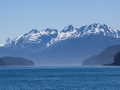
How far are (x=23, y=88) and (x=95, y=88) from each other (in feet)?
59.6

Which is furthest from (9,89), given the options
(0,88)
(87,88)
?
(87,88)

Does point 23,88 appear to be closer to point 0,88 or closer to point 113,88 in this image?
point 0,88

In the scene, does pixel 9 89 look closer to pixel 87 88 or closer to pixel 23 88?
pixel 23 88

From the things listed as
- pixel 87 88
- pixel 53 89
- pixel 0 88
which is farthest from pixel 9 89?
pixel 87 88

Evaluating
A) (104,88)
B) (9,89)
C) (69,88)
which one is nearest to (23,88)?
(9,89)

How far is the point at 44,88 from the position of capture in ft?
378

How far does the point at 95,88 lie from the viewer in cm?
11338

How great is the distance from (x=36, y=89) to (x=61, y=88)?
714 cm

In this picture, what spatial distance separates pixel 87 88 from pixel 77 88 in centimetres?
262

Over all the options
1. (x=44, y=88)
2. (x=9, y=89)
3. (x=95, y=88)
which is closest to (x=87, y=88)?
(x=95, y=88)

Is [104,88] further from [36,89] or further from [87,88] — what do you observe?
[36,89]

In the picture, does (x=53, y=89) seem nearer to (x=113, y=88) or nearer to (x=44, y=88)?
(x=44, y=88)

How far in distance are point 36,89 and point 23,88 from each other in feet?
16.2

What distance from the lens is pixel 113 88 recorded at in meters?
113
